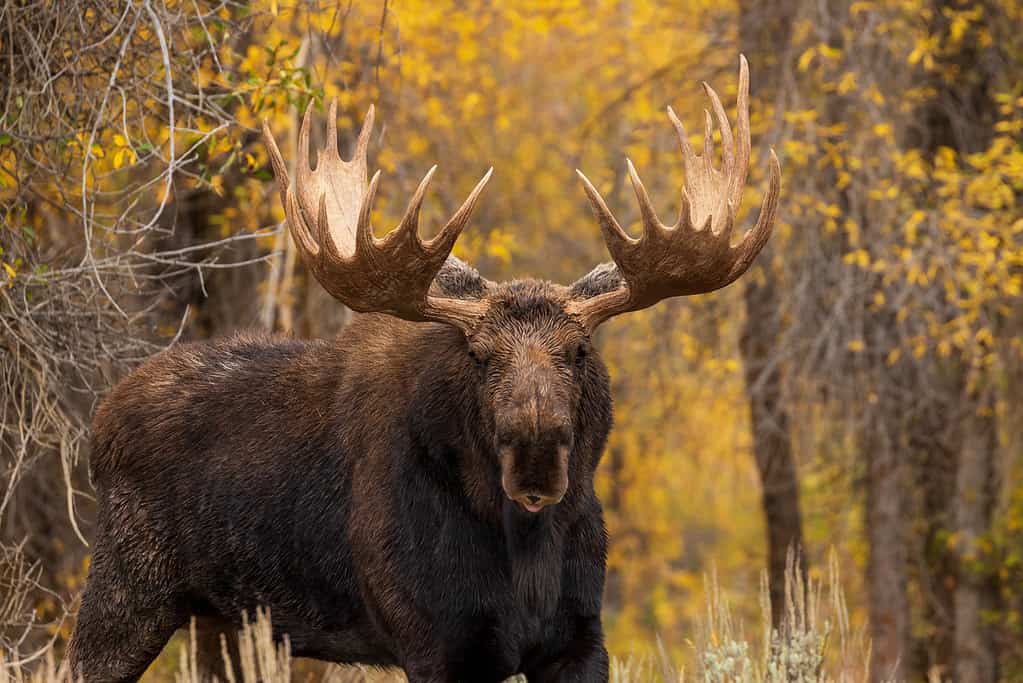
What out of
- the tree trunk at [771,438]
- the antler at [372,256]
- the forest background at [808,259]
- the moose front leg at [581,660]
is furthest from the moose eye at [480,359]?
the tree trunk at [771,438]

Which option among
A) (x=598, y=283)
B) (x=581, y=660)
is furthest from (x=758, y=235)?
(x=581, y=660)

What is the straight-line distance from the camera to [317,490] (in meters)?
6.25

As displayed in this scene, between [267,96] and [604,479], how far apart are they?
13895 millimetres

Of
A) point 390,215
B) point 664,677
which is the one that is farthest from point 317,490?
point 390,215

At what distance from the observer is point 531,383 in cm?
533

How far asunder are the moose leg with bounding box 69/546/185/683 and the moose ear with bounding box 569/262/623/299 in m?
2.11

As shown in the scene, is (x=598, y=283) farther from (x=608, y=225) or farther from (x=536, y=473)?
(x=536, y=473)

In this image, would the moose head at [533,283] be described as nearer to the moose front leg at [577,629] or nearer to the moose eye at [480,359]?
the moose eye at [480,359]

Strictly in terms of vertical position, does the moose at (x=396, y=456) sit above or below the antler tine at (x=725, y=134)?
below

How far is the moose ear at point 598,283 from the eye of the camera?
233 inches

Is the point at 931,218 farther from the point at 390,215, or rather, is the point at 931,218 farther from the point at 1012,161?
the point at 390,215

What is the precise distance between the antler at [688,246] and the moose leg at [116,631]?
2187 mm

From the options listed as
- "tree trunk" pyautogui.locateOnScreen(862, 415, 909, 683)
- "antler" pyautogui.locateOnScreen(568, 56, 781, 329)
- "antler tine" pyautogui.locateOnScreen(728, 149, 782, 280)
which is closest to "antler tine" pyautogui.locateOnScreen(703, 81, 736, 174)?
"antler" pyautogui.locateOnScreen(568, 56, 781, 329)

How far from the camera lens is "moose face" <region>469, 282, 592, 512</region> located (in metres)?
5.21
